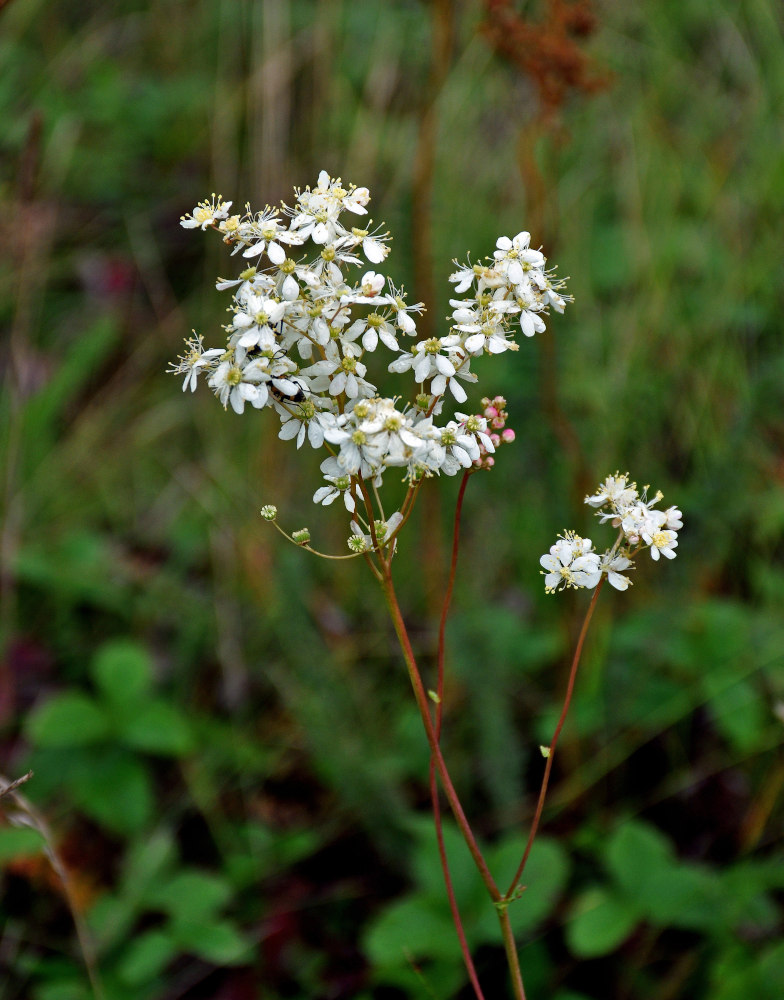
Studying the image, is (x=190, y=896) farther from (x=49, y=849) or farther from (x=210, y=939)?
(x=49, y=849)

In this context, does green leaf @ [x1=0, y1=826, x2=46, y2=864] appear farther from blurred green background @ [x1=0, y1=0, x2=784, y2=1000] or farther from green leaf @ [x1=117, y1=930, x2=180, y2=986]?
green leaf @ [x1=117, y1=930, x2=180, y2=986]

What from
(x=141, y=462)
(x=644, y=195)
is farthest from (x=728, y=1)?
(x=141, y=462)

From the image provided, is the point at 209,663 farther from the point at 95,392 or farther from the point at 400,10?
the point at 400,10

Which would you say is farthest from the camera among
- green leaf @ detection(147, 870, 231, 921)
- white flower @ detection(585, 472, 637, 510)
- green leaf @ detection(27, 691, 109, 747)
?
green leaf @ detection(27, 691, 109, 747)

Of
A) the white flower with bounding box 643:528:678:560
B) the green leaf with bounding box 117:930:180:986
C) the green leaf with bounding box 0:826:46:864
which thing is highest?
the white flower with bounding box 643:528:678:560

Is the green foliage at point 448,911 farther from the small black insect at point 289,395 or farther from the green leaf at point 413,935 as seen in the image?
the small black insect at point 289,395

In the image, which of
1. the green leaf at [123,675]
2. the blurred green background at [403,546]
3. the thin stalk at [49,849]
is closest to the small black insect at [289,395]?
the thin stalk at [49,849]

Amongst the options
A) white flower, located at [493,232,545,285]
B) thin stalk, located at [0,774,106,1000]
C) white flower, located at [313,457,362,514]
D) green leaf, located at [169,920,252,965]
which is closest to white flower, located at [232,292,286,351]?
white flower, located at [313,457,362,514]
